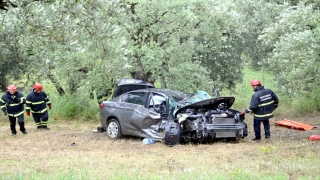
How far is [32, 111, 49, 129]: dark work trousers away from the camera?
1567 cm

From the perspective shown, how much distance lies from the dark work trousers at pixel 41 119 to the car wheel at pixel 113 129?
352cm

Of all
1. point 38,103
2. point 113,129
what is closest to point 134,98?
point 113,129

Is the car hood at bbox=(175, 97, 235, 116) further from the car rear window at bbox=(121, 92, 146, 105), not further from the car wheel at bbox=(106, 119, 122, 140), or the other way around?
the car wheel at bbox=(106, 119, 122, 140)

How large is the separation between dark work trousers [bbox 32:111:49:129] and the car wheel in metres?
3.52

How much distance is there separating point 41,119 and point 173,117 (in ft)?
20.4

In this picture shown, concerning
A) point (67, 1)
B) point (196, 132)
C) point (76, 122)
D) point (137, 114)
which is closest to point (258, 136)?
point (196, 132)

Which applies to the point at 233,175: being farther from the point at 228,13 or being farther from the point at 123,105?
the point at 228,13

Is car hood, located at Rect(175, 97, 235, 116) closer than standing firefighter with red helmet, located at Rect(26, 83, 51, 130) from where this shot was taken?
Yes

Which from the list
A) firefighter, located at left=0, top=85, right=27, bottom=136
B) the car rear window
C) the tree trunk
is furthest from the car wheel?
the tree trunk

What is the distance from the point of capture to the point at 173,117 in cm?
1162

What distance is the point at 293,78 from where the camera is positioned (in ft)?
53.1

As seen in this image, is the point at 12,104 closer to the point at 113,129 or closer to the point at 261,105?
the point at 113,129

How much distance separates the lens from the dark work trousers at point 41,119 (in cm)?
1567

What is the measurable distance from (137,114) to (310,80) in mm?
7316
